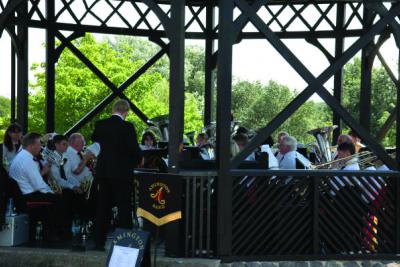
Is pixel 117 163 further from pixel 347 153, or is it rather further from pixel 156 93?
pixel 156 93

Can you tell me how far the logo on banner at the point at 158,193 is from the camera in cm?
911

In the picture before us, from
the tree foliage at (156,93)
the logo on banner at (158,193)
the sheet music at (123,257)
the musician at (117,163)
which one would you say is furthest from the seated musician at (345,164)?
the tree foliage at (156,93)

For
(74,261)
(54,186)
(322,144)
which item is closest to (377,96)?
(322,144)

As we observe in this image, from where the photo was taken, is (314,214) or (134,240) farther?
(314,214)

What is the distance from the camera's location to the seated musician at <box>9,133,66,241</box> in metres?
9.88

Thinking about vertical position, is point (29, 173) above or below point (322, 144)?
below

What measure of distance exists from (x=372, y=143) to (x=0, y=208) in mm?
4609

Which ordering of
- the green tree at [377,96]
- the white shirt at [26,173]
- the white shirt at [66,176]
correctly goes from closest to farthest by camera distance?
the white shirt at [26,173], the white shirt at [66,176], the green tree at [377,96]

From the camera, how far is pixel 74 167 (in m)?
11.1

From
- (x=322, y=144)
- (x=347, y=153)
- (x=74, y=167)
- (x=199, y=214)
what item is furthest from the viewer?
(x=322, y=144)

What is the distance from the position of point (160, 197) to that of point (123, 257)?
1.35 metres

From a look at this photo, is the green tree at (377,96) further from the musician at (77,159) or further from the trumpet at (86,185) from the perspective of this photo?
the trumpet at (86,185)

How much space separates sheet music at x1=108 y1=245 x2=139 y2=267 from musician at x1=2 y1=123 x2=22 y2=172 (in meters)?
3.81

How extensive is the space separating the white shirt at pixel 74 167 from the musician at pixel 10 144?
88cm
